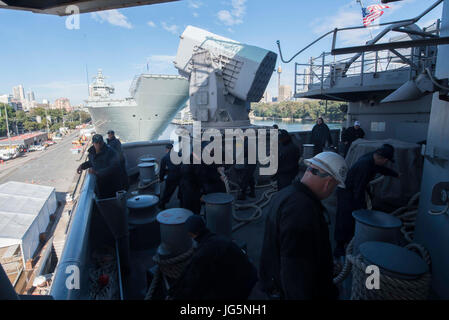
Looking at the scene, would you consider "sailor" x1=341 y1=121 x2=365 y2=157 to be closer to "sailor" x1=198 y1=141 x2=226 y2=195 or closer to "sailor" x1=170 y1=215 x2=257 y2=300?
"sailor" x1=198 y1=141 x2=226 y2=195

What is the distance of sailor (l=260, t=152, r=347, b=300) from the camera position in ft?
4.71

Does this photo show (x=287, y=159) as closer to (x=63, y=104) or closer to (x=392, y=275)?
(x=392, y=275)

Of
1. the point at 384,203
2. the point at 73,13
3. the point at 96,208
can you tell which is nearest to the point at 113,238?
the point at 96,208

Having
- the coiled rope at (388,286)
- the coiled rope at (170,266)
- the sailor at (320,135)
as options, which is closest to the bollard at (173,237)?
the coiled rope at (170,266)

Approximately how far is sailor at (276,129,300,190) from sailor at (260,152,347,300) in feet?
10.8

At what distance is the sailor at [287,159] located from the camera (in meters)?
5.00

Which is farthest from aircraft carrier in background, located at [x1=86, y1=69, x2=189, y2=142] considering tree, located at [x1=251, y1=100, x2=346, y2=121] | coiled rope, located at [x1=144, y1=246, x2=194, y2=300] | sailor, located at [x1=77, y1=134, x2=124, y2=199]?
coiled rope, located at [x1=144, y1=246, x2=194, y2=300]

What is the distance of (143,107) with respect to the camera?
29781 millimetres

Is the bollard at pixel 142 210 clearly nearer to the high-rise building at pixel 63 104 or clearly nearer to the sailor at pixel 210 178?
the sailor at pixel 210 178

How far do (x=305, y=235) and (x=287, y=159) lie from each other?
3681 millimetres

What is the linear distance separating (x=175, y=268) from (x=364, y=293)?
5.62 ft

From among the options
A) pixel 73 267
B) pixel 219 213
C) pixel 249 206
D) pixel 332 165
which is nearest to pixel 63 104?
pixel 249 206
